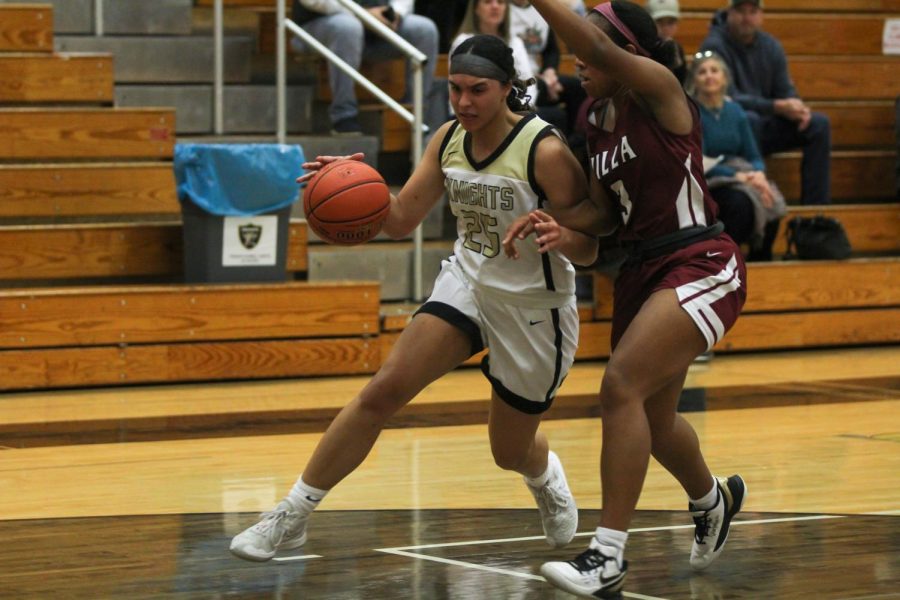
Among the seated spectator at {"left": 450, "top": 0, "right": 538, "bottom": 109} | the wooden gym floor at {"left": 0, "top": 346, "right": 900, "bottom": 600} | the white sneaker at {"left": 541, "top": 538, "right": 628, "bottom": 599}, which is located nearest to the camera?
the white sneaker at {"left": 541, "top": 538, "right": 628, "bottom": 599}

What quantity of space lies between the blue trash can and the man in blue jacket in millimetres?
3116

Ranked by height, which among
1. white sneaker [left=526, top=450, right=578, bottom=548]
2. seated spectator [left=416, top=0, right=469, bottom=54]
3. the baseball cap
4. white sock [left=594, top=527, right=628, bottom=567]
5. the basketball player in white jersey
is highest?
the baseball cap

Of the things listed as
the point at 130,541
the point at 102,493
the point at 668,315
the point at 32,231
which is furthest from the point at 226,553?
the point at 32,231

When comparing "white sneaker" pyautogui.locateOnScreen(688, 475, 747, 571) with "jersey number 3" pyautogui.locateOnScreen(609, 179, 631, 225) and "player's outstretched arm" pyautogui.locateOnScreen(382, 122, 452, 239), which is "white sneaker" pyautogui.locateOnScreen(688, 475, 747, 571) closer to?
"jersey number 3" pyautogui.locateOnScreen(609, 179, 631, 225)

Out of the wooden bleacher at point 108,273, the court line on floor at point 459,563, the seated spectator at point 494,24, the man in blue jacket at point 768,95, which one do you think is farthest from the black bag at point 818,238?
the court line on floor at point 459,563

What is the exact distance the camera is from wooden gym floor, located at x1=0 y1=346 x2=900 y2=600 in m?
3.98

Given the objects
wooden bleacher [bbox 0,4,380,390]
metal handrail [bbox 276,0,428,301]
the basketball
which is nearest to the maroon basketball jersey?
the basketball

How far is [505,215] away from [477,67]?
40 centimetres

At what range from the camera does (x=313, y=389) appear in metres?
7.46

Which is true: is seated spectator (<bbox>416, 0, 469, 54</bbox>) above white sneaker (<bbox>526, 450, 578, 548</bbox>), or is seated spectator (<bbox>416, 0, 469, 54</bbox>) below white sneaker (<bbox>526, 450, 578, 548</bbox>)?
above

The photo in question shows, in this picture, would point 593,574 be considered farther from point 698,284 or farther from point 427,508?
point 427,508

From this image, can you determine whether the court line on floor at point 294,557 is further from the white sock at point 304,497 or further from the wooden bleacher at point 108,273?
the wooden bleacher at point 108,273

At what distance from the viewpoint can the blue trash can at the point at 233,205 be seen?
7.63 metres

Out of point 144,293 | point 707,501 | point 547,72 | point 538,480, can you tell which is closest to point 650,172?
point 707,501
